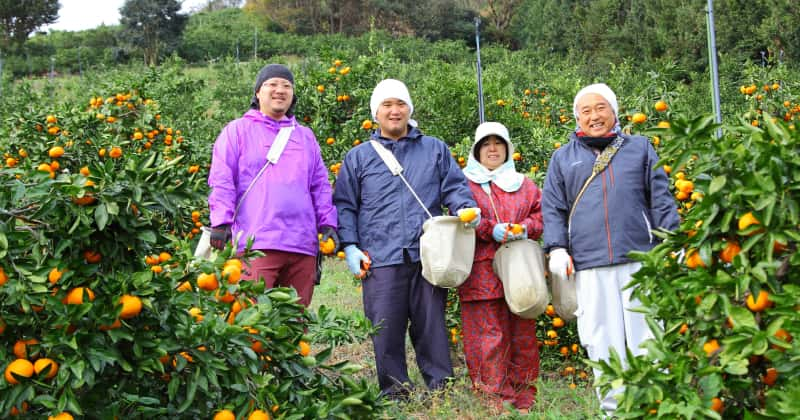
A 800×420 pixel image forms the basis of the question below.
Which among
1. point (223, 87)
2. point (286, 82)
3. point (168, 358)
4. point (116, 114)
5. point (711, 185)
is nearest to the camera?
point (711, 185)

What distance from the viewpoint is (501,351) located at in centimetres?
329

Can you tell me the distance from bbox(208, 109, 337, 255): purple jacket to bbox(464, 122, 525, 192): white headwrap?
0.70m

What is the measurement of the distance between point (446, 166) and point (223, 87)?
11.1m

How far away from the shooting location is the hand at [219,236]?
301cm

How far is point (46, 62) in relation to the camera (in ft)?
80.9

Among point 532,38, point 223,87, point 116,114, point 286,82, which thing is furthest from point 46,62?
point 286,82

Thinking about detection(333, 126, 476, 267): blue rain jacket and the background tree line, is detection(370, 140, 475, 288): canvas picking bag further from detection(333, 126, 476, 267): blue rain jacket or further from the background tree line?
the background tree line

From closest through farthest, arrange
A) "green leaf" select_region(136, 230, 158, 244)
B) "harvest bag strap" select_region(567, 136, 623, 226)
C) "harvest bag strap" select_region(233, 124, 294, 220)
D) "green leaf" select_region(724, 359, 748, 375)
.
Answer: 1. "green leaf" select_region(724, 359, 748, 375)
2. "green leaf" select_region(136, 230, 158, 244)
3. "harvest bag strap" select_region(567, 136, 623, 226)
4. "harvest bag strap" select_region(233, 124, 294, 220)

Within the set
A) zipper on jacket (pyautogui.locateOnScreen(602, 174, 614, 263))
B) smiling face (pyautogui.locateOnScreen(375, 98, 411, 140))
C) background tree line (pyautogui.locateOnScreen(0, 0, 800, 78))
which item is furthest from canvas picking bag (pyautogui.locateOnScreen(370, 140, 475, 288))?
background tree line (pyautogui.locateOnScreen(0, 0, 800, 78))

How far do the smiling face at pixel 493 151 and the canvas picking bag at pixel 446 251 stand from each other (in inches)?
16.5

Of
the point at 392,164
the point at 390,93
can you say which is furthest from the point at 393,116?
the point at 392,164

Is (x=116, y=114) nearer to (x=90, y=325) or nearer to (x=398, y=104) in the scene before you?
(x=398, y=104)

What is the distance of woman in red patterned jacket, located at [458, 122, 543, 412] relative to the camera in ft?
10.7

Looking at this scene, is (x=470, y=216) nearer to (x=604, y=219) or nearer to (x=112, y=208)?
(x=604, y=219)
